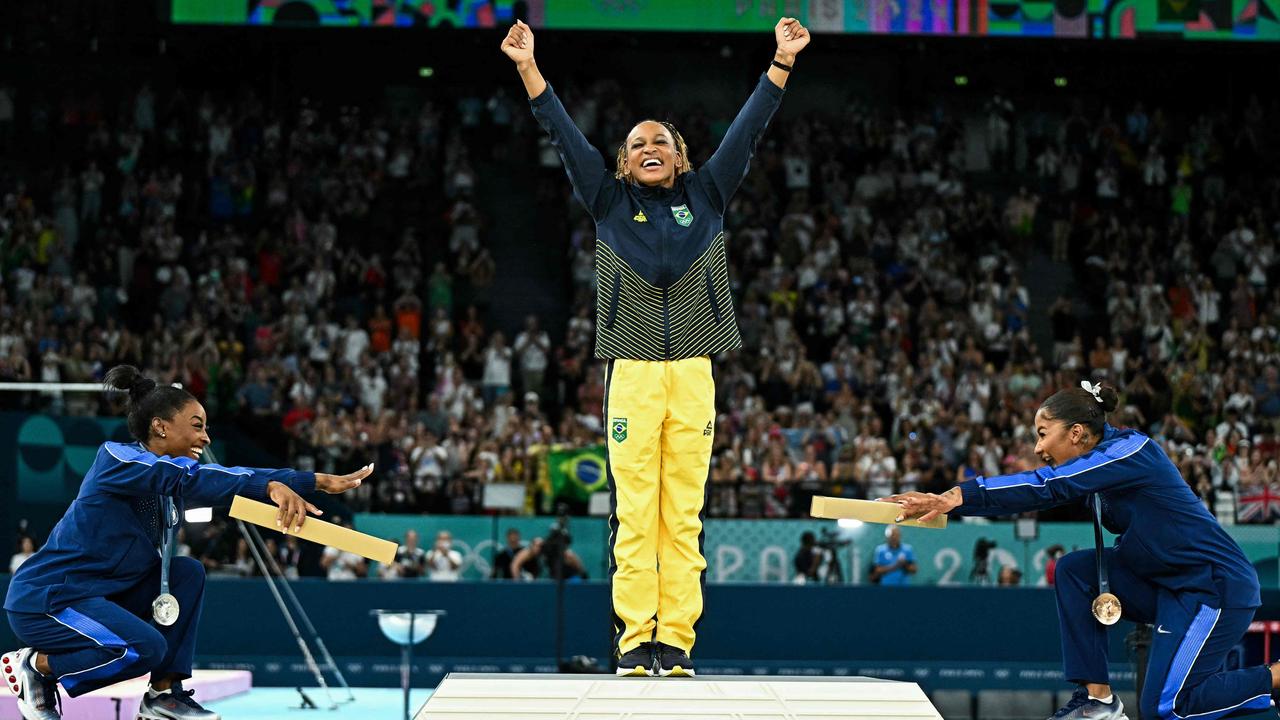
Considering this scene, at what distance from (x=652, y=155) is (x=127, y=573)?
2.70 metres

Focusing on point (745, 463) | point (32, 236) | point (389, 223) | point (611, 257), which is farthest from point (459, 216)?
point (611, 257)

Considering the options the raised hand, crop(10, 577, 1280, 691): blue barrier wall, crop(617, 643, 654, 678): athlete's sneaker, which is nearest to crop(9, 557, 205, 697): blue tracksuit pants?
crop(617, 643, 654, 678): athlete's sneaker

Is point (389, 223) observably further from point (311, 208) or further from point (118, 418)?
point (118, 418)

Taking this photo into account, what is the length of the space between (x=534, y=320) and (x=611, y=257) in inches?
544

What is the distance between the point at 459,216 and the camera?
22.8 meters

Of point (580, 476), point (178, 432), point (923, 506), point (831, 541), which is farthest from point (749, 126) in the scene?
point (580, 476)

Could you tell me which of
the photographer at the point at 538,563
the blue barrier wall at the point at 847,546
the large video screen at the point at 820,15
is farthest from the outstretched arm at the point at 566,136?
the large video screen at the point at 820,15

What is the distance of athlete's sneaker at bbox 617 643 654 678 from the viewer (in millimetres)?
6008

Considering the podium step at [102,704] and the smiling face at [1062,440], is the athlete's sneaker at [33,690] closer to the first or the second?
the podium step at [102,704]

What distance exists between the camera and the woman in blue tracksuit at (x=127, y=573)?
236 inches

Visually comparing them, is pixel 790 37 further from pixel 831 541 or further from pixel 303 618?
pixel 303 618

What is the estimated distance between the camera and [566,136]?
20.8 ft

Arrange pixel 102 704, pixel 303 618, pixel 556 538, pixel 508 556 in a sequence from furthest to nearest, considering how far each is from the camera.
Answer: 1. pixel 508 556
2. pixel 303 618
3. pixel 556 538
4. pixel 102 704

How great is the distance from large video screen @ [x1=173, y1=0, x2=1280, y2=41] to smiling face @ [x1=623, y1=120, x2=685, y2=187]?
1479 centimetres
